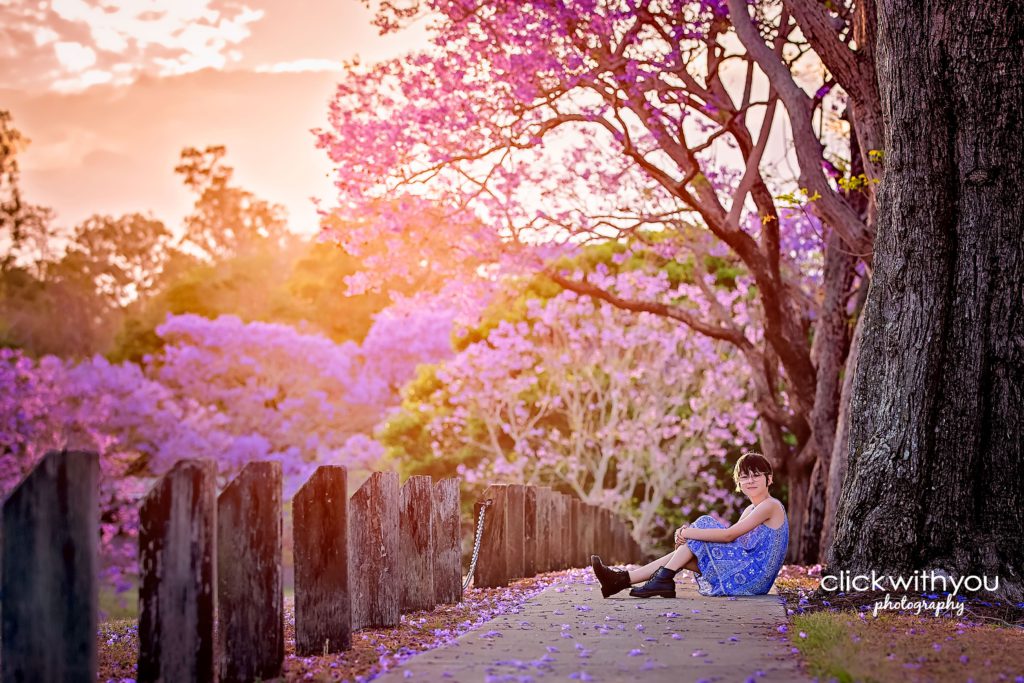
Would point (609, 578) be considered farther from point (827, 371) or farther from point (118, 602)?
point (118, 602)

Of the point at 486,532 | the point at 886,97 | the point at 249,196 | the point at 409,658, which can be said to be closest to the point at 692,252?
the point at 486,532

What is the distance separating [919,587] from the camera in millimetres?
6961

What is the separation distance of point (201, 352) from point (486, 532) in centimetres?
2449

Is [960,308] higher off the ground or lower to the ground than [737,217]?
lower

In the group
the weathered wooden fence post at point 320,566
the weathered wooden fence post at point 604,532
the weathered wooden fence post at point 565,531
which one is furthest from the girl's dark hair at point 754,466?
the weathered wooden fence post at point 604,532

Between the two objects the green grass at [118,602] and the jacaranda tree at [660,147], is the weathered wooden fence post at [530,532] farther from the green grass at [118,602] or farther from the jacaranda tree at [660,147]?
the green grass at [118,602]

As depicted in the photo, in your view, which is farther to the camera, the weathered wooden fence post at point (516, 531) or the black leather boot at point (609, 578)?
the weathered wooden fence post at point (516, 531)

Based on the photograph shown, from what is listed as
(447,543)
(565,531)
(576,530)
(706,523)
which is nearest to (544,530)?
(565,531)

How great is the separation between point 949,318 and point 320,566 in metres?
4.36

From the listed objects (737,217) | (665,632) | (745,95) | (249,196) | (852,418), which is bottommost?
(665,632)

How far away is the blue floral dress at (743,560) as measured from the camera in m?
8.66

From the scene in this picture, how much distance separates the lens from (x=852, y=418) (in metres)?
7.71

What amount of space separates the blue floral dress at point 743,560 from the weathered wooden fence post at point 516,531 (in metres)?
2.03

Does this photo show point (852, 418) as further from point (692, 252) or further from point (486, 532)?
point (692, 252)
